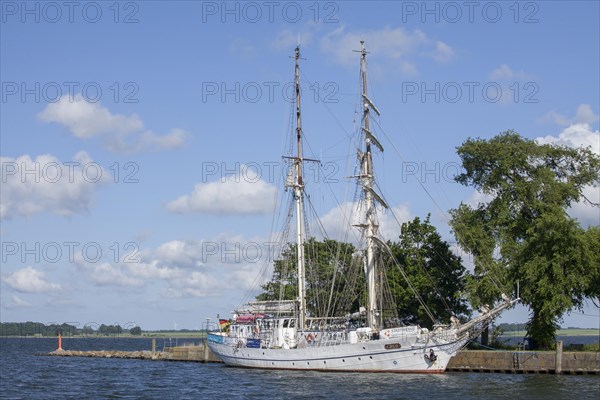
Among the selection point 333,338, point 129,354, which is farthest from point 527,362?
point 129,354

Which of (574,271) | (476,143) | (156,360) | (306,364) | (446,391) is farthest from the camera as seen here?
(156,360)

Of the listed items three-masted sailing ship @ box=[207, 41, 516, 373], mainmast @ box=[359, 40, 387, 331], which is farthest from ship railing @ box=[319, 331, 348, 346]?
mainmast @ box=[359, 40, 387, 331]

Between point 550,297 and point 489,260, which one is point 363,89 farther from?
point 550,297

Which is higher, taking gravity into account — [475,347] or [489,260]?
[489,260]

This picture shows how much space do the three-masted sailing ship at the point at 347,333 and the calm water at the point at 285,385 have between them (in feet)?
6.79

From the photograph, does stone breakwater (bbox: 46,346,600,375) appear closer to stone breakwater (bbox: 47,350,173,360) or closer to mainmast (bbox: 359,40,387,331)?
mainmast (bbox: 359,40,387,331)

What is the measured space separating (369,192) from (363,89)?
9556 mm

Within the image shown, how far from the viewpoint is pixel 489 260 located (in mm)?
77562

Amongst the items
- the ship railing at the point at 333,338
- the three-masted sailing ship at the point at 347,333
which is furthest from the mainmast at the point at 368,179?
the ship railing at the point at 333,338

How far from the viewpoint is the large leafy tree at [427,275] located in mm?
87562

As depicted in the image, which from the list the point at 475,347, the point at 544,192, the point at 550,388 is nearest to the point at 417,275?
the point at 475,347

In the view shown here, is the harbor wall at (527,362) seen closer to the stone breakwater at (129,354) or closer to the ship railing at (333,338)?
the ship railing at (333,338)

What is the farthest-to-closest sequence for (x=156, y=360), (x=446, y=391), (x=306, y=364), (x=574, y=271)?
(x=156, y=360)
(x=306, y=364)
(x=574, y=271)
(x=446, y=391)

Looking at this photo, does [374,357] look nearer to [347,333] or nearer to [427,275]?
[347,333]
